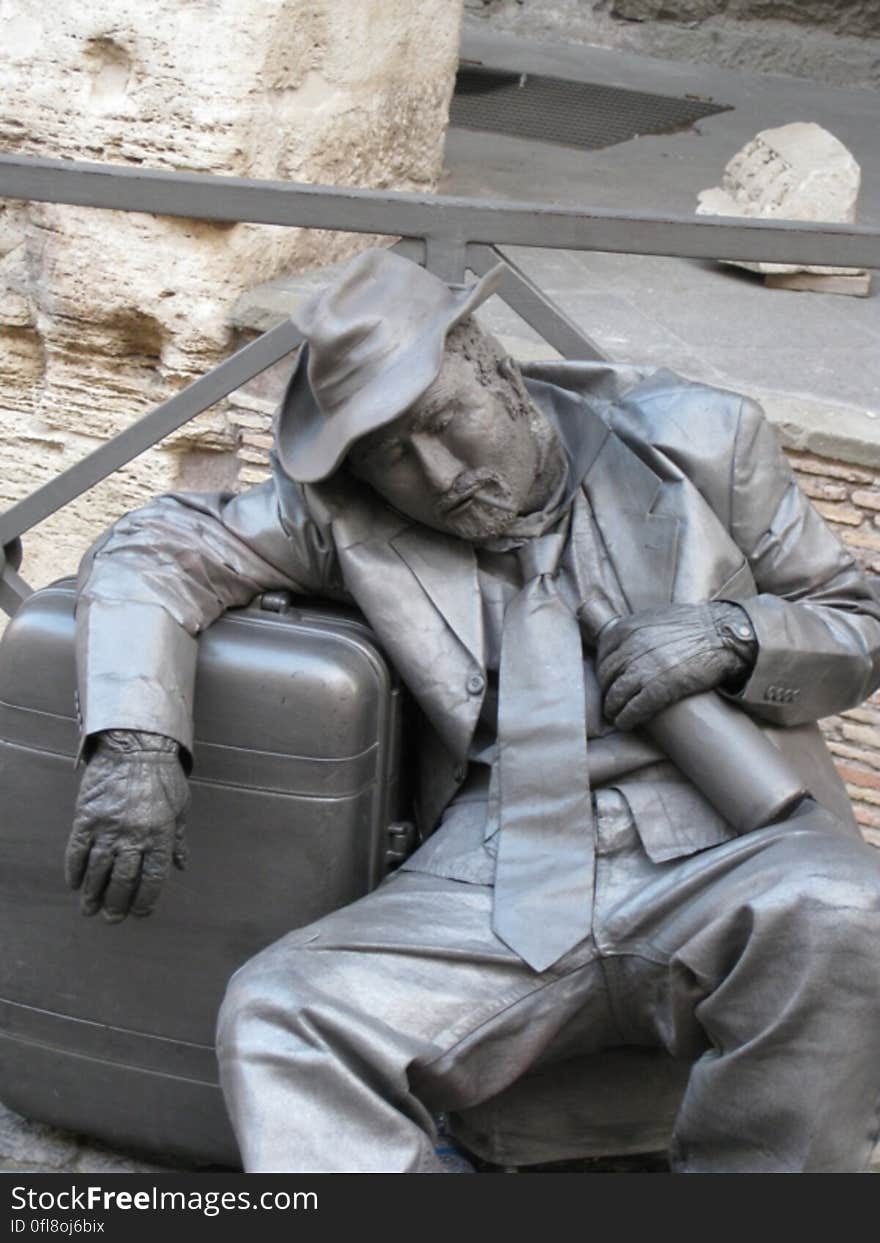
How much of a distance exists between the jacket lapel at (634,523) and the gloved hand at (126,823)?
0.74 meters

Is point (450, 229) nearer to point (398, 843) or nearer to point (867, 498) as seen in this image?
point (398, 843)

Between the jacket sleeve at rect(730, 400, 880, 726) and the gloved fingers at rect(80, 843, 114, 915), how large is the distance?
3.05 ft

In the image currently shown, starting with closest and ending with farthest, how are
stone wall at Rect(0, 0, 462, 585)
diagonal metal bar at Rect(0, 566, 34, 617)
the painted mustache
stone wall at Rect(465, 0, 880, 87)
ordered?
the painted mustache, diagonal metal bar at Rect(0, 566, 34, 617), stone wall at Rect(0, 0, 462, 585), stone wall at Rect(465, 0, 880, 87)

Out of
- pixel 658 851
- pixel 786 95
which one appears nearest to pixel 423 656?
pixel 658 851

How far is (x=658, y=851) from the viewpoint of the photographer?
2775 mm

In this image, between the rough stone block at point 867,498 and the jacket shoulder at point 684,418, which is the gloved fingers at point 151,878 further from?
the rough stone block at point 867,498

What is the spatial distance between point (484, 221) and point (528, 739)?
39.3 inches

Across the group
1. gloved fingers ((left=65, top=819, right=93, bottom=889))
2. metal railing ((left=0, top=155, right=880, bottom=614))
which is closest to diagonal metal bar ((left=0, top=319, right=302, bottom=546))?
metal railing ((left=0, top=155, right=880, bottom=614))

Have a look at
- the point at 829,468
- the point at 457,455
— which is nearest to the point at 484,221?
the point at 457,455

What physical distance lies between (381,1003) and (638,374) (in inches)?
44.2

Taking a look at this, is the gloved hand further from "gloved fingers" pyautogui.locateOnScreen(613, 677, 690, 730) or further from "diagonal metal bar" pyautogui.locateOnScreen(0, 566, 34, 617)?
"diagonal metal bar" pyautogui.locateOnScreen(0, 566, 34, 617)

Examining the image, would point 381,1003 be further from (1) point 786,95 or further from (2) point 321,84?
(1) point 786,95

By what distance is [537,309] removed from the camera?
3.39 meters

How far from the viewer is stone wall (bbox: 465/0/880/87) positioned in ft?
27.5
